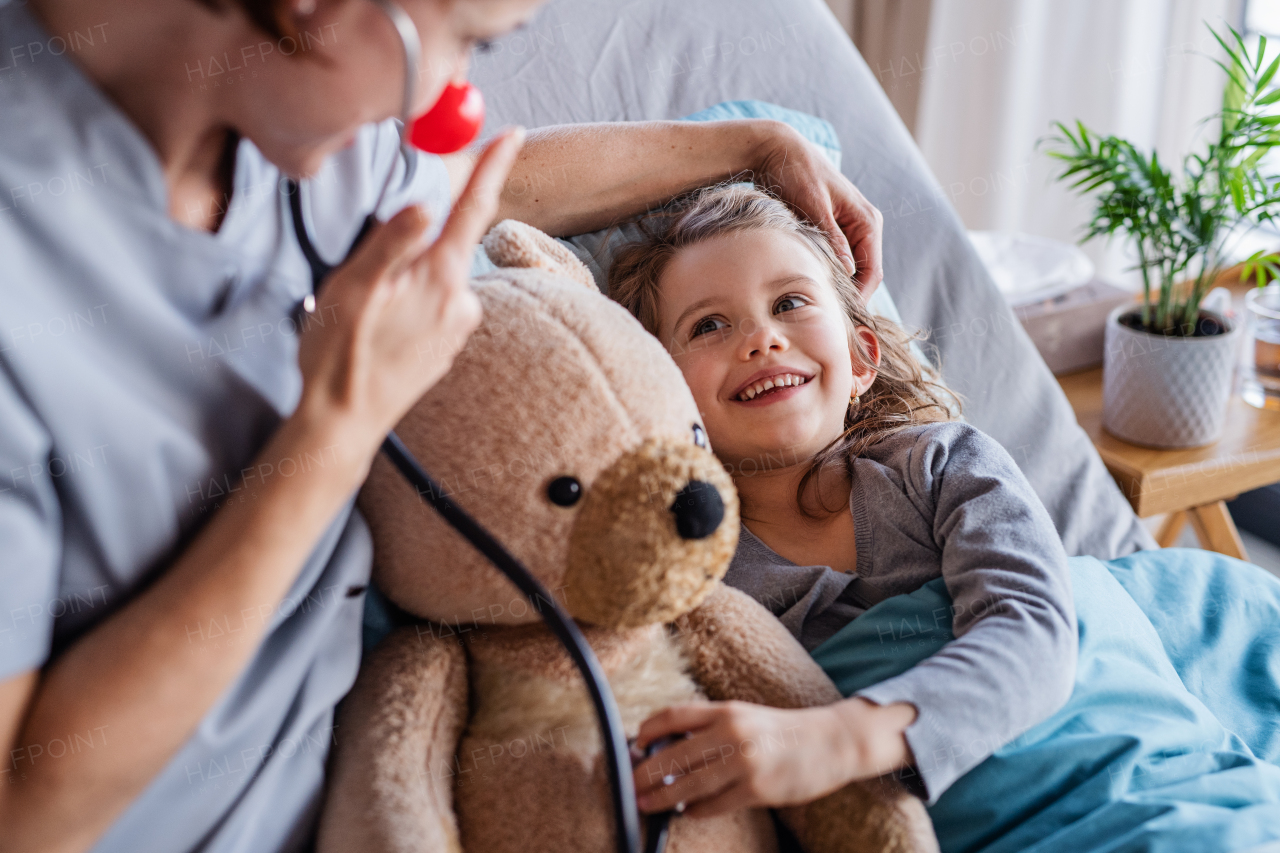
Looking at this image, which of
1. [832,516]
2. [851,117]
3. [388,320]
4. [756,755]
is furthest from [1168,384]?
[388,320]

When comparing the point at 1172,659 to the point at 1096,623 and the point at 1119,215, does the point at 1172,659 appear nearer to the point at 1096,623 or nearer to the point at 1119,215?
the point at 1096,623

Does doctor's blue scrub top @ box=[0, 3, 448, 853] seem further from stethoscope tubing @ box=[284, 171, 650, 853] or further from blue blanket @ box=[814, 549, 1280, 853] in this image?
blue blanket @ box=[814, 549, 1280, 853]

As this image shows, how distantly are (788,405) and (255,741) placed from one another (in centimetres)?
57

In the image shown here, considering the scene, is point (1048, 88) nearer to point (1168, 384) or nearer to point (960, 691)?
point (1168, 384)

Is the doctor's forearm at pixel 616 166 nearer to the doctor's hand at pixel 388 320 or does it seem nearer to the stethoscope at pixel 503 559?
the stethoscope at pixel 503 559

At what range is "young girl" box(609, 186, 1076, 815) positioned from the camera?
693 mm

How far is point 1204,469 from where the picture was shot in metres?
1.49

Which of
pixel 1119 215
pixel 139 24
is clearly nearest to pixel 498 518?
pixel 139 24

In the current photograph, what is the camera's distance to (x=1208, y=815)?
0.74 metres

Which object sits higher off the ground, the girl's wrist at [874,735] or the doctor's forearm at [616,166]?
the doctor's forearm at [616,166]

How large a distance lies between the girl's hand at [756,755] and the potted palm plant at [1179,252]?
1.01m

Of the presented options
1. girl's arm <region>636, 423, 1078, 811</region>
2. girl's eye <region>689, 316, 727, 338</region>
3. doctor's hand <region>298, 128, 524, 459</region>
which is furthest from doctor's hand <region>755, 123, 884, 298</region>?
doctor's hand <region>298, 128, 524, 459</region>

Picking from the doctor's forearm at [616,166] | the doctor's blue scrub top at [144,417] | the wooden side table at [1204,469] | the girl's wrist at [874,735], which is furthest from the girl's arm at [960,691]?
the wooden side table at [1204,469]

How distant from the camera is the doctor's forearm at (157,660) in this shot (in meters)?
0.52
